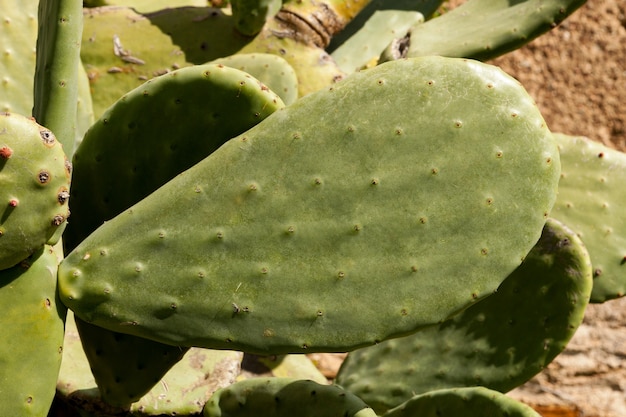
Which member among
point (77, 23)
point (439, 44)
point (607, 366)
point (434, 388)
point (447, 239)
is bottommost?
point (607, 366)

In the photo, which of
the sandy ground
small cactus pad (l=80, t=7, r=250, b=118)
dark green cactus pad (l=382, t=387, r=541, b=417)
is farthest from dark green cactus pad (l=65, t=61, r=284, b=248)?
the sandy ground

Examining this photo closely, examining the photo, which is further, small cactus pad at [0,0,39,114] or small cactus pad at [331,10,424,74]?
small cactus pad at [331,10,424,74]

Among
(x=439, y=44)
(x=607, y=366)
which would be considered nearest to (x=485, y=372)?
(x=439, y=44)

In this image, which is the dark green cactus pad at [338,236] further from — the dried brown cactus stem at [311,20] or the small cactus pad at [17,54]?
the dried brown cactus stem at [311,20]

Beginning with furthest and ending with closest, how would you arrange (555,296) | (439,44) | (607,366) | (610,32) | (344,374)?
(610,32) < (607,366) < (439,44) < (344,374) < (555,296)

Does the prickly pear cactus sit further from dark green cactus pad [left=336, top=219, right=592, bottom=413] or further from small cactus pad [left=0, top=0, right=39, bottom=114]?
dark green cactus pad [left=336, top=219, right=592, bottom=413]

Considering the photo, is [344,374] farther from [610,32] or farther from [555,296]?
[610,32]

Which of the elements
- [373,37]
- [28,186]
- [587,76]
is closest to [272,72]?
[373,37]
